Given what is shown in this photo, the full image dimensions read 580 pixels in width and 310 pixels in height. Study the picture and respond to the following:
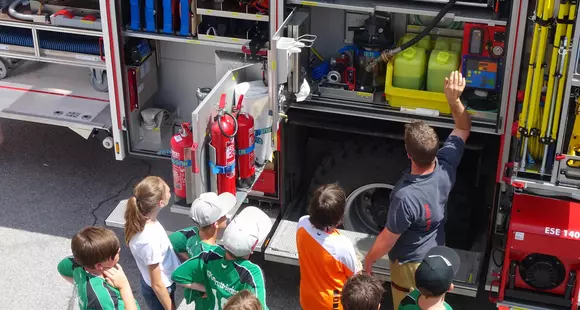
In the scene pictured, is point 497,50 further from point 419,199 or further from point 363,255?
point 363,255

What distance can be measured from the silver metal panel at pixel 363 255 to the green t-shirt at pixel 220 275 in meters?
1.41

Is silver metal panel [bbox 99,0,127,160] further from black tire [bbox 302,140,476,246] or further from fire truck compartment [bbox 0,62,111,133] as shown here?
black tire [bbox 302,140,476,246]

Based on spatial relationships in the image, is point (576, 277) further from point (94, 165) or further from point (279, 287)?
point (94, 165)

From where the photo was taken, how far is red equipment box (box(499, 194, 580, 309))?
536cm

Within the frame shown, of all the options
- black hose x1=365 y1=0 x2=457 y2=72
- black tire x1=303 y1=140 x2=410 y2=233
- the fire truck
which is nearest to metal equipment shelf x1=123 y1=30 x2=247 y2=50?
the fire truck

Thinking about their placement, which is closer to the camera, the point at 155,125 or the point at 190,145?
the point at 190,145

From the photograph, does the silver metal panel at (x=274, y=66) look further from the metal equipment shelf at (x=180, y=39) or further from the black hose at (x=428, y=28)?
the black hose at (x=428, y=28)

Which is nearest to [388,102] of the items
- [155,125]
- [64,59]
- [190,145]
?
[190,145]

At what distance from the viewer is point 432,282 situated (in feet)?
13.8

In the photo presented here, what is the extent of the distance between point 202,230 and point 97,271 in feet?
2.08

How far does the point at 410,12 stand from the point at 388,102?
2.51 feet

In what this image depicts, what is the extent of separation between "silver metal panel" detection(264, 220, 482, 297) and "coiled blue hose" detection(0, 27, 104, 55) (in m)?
2.27

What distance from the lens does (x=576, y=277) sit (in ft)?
Result: 17.9

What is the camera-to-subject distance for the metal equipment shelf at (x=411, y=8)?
18.6 feet
